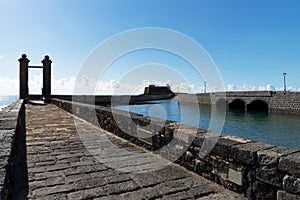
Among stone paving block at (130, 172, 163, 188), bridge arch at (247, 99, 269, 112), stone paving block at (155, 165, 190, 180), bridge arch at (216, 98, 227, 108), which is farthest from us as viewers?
Result: bridge arch at (216, 98, 227, 108)

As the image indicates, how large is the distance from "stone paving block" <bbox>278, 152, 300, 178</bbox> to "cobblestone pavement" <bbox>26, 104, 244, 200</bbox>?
0.68m

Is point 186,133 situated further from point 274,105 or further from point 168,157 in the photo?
point 274,105

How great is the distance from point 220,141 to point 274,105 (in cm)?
3048

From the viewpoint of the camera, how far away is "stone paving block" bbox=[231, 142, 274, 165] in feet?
8.02

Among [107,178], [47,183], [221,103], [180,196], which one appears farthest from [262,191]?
[221,103]

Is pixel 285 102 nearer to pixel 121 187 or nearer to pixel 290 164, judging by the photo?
pixel 290 164

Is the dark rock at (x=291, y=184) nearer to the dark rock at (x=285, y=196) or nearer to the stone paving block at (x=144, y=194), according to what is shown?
the dark rock at (x=285, y=196)

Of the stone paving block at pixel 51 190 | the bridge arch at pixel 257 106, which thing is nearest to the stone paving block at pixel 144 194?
the stone paving block at pixel 51 190

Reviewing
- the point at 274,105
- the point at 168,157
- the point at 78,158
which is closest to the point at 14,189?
the point at 78,158

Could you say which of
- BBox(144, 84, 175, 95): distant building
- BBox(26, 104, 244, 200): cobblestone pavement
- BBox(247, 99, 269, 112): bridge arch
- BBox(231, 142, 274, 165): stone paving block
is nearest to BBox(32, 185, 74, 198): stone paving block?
BBox(26, 104, 244, 200): cobblestone pavement

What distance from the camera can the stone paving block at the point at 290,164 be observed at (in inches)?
79.2

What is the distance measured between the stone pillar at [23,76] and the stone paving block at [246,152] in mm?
21765

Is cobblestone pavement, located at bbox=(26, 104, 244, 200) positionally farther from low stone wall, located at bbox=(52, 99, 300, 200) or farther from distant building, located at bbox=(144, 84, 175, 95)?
distant building, located at bbox=(144, 84, 175, 95)

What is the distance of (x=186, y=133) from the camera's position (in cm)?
344
